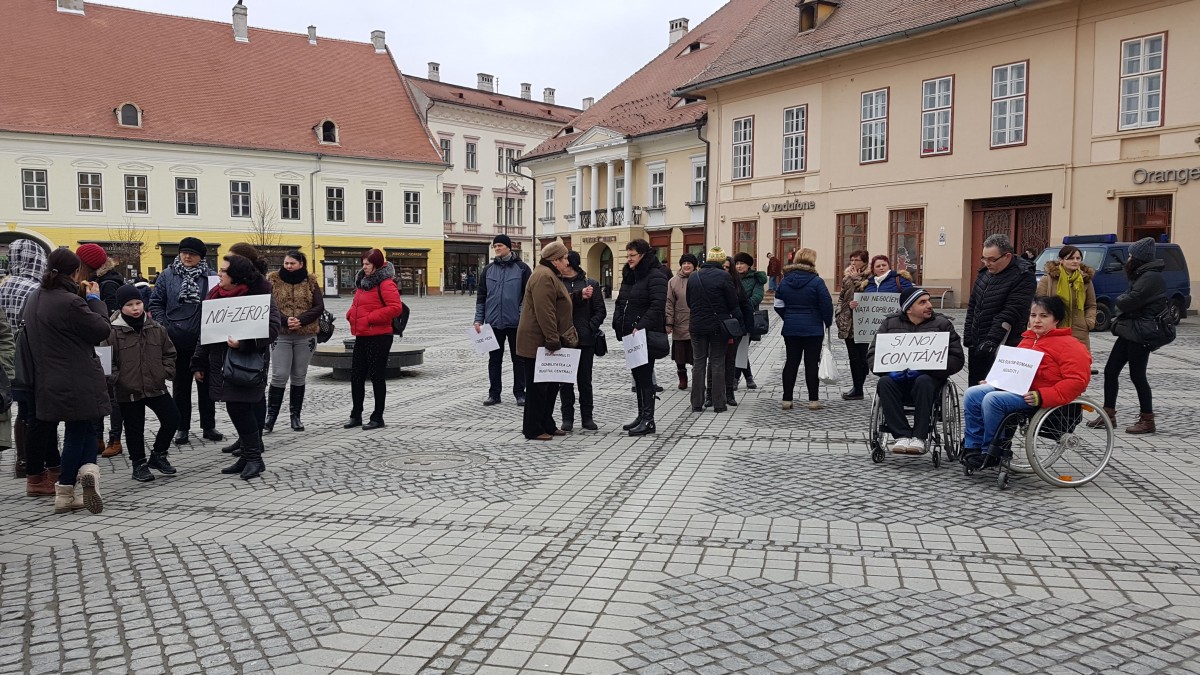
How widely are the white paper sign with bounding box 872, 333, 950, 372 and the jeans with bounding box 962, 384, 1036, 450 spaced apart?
1.26 ft

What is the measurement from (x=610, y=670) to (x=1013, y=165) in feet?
87.8

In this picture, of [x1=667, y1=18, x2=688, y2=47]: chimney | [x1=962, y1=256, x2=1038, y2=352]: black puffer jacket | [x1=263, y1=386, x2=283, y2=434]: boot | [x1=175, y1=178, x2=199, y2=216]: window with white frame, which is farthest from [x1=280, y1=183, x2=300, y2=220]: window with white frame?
[x1=962, y1=256, x2=1038, y2=352]: black puffer jacket

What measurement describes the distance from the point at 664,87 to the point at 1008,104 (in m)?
20.8

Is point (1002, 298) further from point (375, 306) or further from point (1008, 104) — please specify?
point (1008, 104)

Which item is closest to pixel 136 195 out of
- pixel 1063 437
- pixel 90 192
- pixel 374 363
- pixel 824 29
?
pixel 90 192

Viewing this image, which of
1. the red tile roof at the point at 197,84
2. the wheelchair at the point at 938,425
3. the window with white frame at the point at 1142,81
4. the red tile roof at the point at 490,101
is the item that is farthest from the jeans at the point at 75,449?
the red tile roof at the point at 490,101

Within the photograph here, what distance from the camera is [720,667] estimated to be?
3.69m

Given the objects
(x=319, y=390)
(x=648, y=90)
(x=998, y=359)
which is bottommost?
(x=319, y=390)

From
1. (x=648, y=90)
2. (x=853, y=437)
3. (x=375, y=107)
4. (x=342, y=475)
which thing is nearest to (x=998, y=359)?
(x=853, y=437)

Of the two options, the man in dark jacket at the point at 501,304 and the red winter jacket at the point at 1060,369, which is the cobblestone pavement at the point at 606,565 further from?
the man in dark jacket at the point at 501,304

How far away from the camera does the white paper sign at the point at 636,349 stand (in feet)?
29.6

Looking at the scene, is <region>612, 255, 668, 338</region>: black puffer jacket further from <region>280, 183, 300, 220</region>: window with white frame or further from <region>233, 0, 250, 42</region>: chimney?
<region>233, 0, 250, 42</region>: chimney

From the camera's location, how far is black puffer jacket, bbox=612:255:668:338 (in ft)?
31.3

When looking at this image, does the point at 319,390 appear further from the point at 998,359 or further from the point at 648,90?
the point at 648,90
